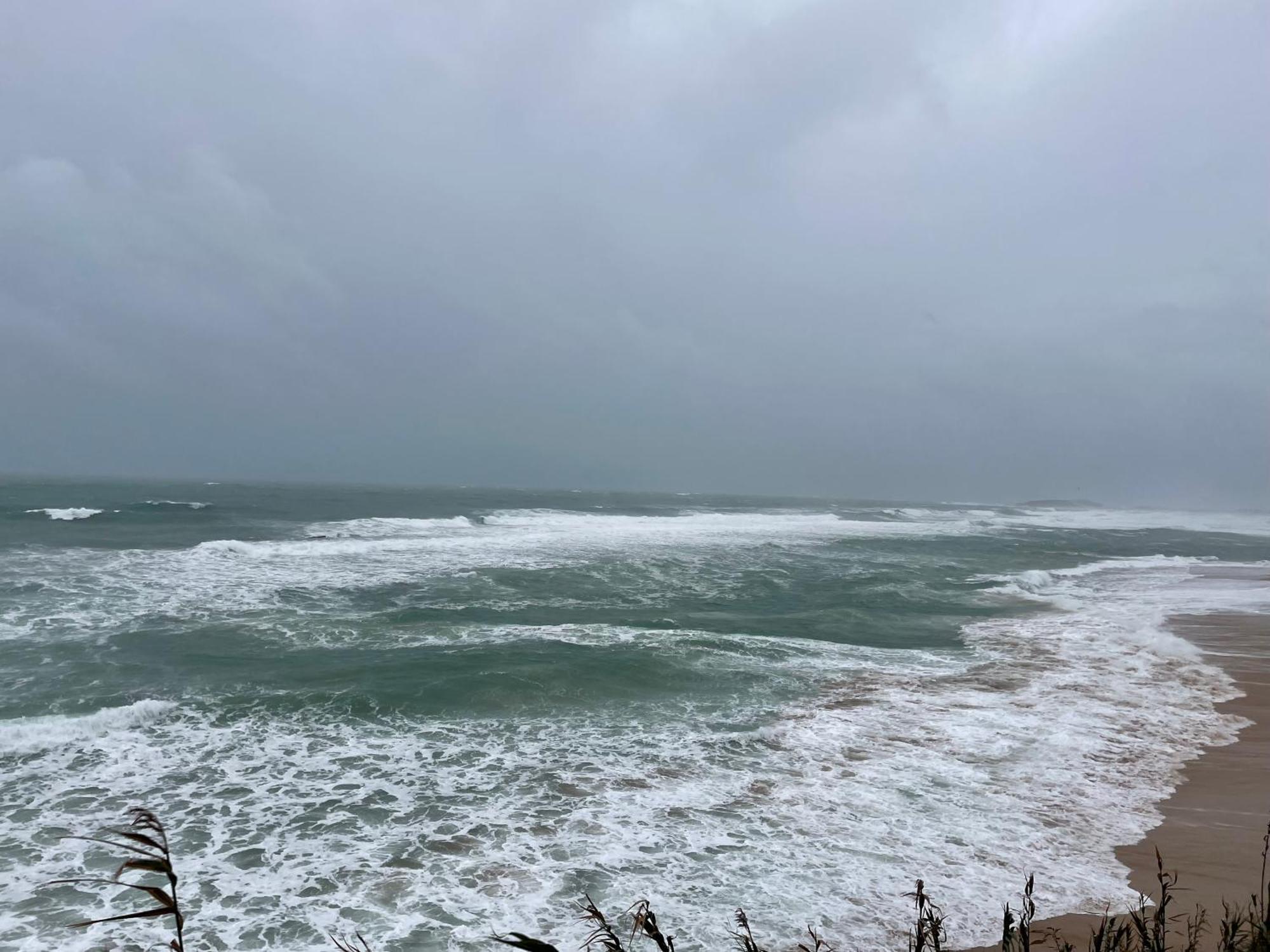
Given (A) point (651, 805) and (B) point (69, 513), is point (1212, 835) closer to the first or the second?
(A) point (651, 805)

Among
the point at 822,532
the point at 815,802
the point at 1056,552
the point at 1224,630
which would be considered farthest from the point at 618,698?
the point at 822,532

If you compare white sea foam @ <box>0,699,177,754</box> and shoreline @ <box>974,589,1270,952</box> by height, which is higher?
shoreline @ <box>974,589,1270,952</box>

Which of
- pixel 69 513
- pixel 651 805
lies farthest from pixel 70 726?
pixel 69 513

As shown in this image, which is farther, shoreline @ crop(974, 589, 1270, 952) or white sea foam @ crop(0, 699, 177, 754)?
white sea foam @ crop(0, 699, 177, 754)

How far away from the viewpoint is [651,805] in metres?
7.35

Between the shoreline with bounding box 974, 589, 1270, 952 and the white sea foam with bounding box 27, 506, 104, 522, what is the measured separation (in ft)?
147

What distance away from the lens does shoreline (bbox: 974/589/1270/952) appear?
18.4 feet

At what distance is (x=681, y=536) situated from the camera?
39.9m

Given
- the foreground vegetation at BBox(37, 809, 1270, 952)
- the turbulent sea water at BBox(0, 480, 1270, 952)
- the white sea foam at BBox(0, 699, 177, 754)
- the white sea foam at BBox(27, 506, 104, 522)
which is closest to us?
the foreground vegetation at BBox(37, 809, 1270, 952)

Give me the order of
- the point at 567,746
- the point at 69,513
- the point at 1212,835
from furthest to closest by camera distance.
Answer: the point at 69,513 < the point at 567,746 < the point at 1212,835

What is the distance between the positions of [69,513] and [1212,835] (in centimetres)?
4942

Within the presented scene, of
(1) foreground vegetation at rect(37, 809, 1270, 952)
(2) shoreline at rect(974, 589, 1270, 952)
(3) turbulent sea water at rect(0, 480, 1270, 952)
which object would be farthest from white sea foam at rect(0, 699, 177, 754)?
(2) shoreline at rect(974, 589, 1270, 952)

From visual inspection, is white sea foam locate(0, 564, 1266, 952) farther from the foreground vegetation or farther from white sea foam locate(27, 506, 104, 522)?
white sea foam locate(27, 506, 104, 522)

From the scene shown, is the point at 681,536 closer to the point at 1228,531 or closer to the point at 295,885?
the point at 295,885
